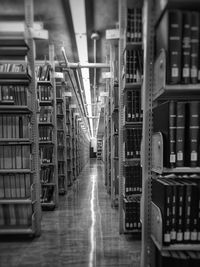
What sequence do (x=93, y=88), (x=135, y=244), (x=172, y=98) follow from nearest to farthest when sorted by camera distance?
(x=172, y=98)
(x=135, y=244)
(x=93, y=88)

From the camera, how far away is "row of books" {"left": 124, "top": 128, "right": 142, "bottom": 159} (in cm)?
252

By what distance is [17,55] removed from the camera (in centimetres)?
266

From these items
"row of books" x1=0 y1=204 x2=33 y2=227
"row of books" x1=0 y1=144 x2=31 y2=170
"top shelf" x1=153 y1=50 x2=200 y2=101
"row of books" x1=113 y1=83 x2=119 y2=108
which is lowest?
"row of books" x1=0 y1=204 x2=33 y2=227

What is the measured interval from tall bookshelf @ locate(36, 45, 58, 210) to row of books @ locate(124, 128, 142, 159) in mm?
1606

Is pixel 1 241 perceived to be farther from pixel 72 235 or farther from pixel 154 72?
pixel 154 72

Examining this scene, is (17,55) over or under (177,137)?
over

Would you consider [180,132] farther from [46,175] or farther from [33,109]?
[46,175]

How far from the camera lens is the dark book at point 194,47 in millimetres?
1230

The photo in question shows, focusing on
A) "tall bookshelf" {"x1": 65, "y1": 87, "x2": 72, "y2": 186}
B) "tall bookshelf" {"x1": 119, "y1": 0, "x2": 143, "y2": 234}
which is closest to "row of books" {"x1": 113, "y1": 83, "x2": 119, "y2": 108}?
"tall bookshelf" {"x1": 119, "y1": 0, "x2": 143, "y2": 234}

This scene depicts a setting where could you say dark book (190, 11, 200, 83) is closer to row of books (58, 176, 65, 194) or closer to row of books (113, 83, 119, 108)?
row of books (113, 83, 119, 108)

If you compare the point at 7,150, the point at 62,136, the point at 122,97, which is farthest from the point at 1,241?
the point at 62,136

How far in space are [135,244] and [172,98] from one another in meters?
1.56

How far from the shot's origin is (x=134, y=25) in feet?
7.21

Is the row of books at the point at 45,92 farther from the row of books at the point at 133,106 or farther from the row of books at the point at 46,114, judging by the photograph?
the row of books at the point at 133,106
